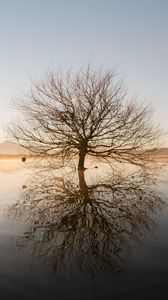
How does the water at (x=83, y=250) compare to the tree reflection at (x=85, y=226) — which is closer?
the water at (x=83, y=250)

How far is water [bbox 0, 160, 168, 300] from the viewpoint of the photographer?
4.51m

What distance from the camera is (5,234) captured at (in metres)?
7.41

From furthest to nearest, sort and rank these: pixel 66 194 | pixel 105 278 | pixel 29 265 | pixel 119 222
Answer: pixel 66 194, pixel 119 222, pixel 29 265, pixel 105 278

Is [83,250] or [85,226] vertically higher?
[85,226]

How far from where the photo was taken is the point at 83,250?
19.9 ft

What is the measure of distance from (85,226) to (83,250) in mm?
1774

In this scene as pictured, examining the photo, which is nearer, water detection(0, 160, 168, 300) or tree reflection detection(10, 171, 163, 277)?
water detection(0, 160, 168, 300)

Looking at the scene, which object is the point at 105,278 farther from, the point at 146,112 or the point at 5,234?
the point at 146,112

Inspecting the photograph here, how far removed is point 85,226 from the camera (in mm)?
7840

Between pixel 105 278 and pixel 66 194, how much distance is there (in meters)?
8.33

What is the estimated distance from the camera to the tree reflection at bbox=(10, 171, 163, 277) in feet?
18.3

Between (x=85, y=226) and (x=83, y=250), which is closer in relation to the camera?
(x=83, y=250)

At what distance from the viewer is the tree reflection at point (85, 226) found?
5.59 meters

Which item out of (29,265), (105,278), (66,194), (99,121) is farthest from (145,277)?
(99,121)
